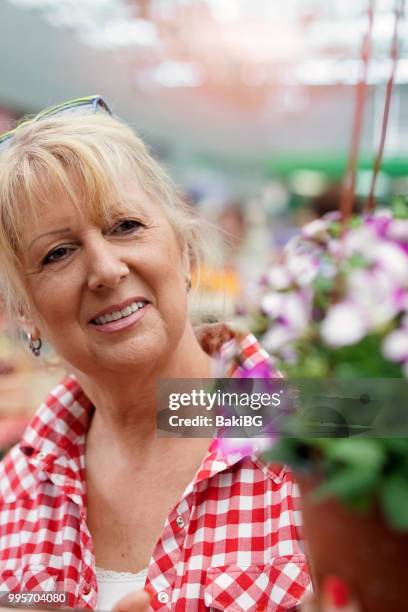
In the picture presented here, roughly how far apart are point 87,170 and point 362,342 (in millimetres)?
468

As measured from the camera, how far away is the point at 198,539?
2.71 feet

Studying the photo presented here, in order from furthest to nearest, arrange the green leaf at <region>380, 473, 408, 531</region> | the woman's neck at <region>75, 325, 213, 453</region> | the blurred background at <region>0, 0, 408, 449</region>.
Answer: the blurred background at <region>0, 0, 408, 449</region>
the woman's neck at <region>75, 325, 213, 453</region>
the green leaf at <region>380, 473, 408, 531</region>

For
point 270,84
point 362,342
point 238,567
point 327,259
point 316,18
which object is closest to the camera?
point 362,342

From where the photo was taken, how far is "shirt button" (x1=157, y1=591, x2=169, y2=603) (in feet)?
2.66

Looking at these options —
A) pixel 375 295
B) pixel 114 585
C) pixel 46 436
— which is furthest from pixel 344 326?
pixel 46 436

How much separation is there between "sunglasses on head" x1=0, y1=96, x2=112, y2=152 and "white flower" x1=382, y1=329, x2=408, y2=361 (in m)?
0.58

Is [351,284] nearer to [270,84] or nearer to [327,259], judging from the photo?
[327,259]

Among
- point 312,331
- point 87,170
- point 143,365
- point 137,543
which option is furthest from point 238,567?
point 87,170

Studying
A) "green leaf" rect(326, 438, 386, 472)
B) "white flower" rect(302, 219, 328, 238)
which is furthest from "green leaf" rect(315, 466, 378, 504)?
"white flower" rect(302, 219, 328, 238)

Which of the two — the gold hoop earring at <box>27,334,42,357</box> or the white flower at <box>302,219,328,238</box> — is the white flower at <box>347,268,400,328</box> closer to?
the white flower at <box>302,219,328,238</box>

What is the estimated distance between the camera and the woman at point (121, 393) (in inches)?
32.1

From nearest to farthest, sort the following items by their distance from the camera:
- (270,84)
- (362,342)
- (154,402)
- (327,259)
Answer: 1. (362,342)
2. (327,259)
3. (154,402)
4. (270,84)

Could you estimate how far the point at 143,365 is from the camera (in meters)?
0.89

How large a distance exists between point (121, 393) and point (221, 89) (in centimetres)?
468
